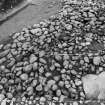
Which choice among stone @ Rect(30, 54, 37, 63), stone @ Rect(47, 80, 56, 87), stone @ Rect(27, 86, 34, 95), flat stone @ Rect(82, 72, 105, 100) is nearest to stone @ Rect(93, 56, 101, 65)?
flat stone @ Rect(82, 72, 105, 100)

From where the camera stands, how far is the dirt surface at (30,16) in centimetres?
346

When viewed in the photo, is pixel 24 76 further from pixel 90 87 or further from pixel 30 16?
pixel 30 16

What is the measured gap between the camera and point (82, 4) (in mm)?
3701

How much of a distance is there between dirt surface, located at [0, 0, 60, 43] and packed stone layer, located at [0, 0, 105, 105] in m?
0.20

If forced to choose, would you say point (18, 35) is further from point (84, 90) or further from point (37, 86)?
point (84, 90)

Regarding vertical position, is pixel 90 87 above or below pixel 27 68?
below

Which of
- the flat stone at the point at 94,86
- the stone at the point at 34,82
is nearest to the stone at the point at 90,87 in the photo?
the flat stone at the point at 94,86

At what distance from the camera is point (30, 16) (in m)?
3.72

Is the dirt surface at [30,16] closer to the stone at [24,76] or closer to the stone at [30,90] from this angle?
the stone at [24,76]

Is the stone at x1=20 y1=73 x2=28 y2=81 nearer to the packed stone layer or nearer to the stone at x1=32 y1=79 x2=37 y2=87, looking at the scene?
the packed stone layer

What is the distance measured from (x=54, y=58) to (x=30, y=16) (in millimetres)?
1230

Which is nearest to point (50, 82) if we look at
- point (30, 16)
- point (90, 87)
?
point (90, 87)

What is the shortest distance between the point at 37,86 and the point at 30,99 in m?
0.19

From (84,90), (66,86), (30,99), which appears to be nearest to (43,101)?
(30,99)
